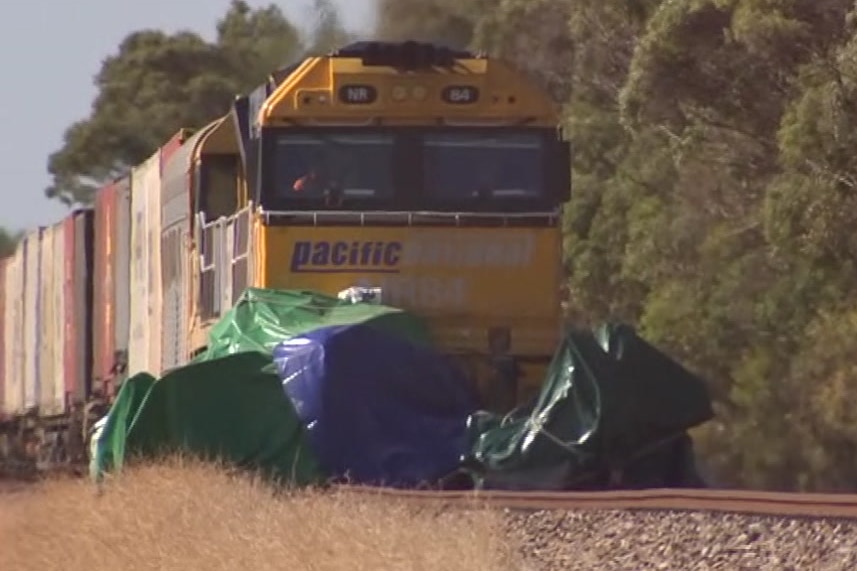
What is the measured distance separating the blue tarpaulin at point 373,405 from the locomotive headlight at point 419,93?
2.46 m

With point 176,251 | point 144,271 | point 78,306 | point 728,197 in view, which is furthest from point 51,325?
point 176,251

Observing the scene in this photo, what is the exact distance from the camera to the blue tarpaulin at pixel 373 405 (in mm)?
16250

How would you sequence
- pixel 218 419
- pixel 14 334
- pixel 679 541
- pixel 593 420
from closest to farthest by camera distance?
1. pixel 679 541
2. pixel 593 420
3. pixel 218 419
4. pixel 14 334

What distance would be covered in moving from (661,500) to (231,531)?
240 cm

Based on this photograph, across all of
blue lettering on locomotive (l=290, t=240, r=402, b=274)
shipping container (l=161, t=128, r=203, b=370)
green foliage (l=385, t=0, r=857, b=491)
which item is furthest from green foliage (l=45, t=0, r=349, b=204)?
blue lettering on locomotive (l=290, t=240, r=402, b=274)

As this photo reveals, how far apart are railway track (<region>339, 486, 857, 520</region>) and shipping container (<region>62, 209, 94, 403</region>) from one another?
52.1ft

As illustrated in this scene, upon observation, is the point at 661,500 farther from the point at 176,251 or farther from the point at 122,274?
the point at 122,274

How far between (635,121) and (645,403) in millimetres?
14397

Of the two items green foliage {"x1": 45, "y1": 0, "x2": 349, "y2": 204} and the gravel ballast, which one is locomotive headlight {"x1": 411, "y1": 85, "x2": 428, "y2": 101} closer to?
the gravel ballast

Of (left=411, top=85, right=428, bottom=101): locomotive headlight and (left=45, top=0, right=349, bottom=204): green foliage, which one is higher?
(left=411, top=85, right=428, bottom=101): locomotive headlight

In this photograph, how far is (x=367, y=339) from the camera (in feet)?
55.0

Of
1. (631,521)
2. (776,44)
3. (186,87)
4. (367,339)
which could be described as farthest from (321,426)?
(186,87)

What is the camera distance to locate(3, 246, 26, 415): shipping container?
122 ft

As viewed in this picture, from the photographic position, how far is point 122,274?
27.5m
